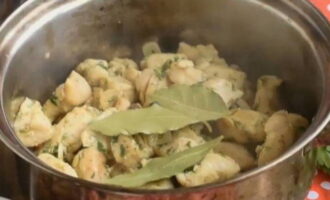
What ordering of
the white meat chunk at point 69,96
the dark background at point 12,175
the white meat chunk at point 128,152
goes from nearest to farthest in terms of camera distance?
the dark background at point 12,175, the white meat chunk at point 128,152, the white meat chunk at point 69,96

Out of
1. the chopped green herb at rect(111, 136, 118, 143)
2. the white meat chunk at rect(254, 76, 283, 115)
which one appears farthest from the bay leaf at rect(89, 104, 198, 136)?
the white meat chunk at rect(254, 76, 283, 115)

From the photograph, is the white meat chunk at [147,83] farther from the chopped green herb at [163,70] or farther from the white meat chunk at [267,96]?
the white meat chunk at [267,96]

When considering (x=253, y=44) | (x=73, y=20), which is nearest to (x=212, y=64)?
(x=253, y=44)

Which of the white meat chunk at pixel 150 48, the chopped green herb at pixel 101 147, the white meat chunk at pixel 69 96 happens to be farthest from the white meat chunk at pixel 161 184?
the white meat chunk at pixel 150 48

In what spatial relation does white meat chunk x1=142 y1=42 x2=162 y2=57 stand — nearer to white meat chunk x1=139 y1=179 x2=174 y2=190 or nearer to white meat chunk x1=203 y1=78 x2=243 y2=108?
white meat chunk x1=203 y1=78 x2=243 y2=108

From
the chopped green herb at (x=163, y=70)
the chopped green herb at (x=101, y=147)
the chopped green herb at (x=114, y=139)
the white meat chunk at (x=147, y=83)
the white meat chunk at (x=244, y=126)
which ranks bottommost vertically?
the chopped green herb at (x=101, y=147)

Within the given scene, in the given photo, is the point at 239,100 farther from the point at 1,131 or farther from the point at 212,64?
the point at 1,131
